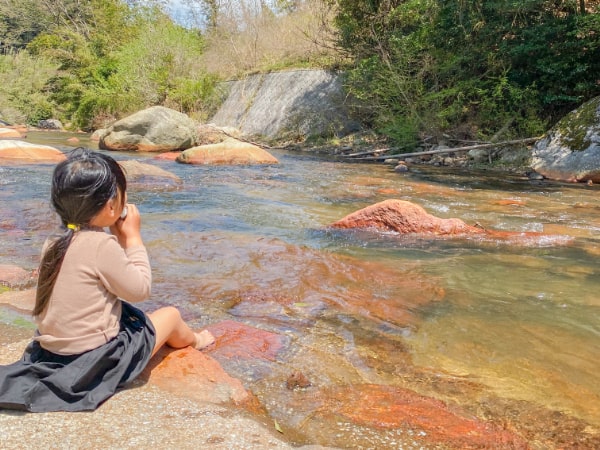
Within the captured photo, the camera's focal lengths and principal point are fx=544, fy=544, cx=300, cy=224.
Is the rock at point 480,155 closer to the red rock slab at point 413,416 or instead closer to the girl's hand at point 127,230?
the red rock slab at point 413,416

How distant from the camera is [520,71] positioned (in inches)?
527

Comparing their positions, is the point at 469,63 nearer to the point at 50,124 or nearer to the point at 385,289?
the point at 385,289

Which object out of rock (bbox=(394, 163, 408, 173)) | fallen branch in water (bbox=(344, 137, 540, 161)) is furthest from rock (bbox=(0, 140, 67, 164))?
fallen branch in water (bbox=(344, 137, 540, 161))

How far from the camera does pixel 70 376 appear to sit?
2.35 meters

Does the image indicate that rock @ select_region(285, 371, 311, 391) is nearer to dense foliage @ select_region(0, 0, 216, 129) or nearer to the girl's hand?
the girl's hand

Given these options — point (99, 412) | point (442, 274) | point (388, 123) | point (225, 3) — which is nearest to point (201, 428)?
point (99, 412)

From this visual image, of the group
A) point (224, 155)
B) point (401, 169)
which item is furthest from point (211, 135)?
point (401, 169)

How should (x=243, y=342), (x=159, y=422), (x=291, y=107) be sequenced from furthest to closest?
(x=291, y=107) → (x=243, y=342) → (x=159, y=422)

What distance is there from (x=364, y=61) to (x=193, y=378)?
49.7 feet

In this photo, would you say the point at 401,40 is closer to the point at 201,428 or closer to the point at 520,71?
the point at 520,71

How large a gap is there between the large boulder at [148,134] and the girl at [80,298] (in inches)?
566

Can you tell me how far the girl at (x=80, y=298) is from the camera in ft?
7.66

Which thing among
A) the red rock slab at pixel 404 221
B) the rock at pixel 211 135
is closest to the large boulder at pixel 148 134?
the rock at pixel 211 135

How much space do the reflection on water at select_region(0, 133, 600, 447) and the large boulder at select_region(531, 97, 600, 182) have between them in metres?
2.06
